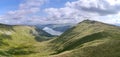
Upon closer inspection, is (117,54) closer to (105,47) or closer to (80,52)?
(105,47)

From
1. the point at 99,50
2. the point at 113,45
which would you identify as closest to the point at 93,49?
the point at 99,50

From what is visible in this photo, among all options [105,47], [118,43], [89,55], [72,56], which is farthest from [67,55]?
[118,43]

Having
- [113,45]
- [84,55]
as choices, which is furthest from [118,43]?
[84,55]

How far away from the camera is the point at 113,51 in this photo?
134625 millimetres

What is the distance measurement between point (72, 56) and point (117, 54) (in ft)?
90.5

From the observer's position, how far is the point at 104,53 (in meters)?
135

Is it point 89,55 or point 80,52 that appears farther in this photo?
point 80,52

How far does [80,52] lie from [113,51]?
69.9ft

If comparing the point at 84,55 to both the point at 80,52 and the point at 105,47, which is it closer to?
the point at 80,52

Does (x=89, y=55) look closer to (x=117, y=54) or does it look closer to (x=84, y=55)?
(x=84, y=55)

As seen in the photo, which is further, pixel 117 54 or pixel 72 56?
pixel 72 56

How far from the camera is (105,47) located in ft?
472

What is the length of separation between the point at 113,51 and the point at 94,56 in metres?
12.1

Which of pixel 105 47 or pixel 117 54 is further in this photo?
pixel 105 47
